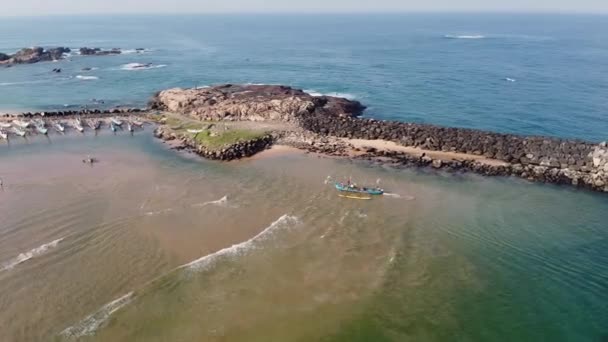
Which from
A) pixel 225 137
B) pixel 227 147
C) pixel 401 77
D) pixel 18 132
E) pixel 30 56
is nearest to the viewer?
pixel 227 147

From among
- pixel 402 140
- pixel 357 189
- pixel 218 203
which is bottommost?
pixel 218 203

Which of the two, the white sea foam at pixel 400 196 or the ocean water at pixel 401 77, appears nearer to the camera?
the white sea foam at pixel 400 196

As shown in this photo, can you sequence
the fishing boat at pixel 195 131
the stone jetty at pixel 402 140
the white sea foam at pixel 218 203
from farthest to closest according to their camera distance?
the fishing boat at pixel 195 131, the stone jetty at pixel 402 140, the white sea foam at pixel 218 203

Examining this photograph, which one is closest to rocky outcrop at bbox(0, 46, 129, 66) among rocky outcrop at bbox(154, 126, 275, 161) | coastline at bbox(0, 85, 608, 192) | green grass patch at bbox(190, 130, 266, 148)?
coastline at bbox(0, 85, 608, 192)

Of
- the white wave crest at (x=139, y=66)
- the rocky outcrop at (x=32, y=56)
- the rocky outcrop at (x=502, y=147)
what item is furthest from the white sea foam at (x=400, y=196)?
the rocky outcrop at (x=32, y=56)

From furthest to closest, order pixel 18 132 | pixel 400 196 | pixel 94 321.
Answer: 1. pixel 18 132
2. pixel 400 196
3. pixel 94 321

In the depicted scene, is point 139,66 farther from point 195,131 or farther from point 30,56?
point 195,131

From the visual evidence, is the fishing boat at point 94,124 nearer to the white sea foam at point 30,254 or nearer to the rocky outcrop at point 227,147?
the rocky outcrop at point 227,147

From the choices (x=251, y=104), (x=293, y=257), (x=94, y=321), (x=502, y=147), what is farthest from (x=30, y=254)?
(x=502, y=147)
